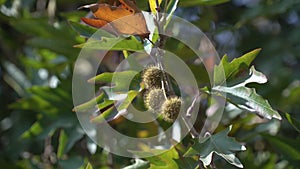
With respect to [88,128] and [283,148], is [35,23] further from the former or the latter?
[283,148]

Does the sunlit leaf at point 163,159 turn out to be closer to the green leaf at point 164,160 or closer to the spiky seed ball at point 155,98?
the green leaf at point 164,160

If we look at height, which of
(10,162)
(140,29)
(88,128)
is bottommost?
(10,162)

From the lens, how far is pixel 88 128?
1.61 m

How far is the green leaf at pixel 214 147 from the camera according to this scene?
117 cm

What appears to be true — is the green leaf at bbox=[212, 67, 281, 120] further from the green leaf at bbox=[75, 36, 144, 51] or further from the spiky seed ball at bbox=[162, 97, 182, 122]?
the green leaf at bbox=[75, 36, 144, 51]

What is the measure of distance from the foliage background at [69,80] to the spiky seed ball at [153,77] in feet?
0.92

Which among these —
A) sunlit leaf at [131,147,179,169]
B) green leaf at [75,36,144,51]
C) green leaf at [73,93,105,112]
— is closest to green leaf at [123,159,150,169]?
sunlit leaf at [131,147,179,169]

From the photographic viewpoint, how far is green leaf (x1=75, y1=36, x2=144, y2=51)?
49.1 inches

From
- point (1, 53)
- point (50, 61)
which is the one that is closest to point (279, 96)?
point (50, 61)

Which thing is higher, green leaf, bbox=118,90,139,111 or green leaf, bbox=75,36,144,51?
green leaf, bbox=75,36,144,51

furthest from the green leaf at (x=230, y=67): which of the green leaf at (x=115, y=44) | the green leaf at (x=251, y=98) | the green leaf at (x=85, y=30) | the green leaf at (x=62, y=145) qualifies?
the green leaf at (x=62, y=145)

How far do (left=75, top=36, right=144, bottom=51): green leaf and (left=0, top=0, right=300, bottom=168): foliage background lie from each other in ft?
0.75

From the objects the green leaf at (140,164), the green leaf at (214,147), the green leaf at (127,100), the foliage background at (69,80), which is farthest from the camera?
the foliage background at (69,80)

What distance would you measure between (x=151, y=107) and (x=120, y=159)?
1.51 feet
